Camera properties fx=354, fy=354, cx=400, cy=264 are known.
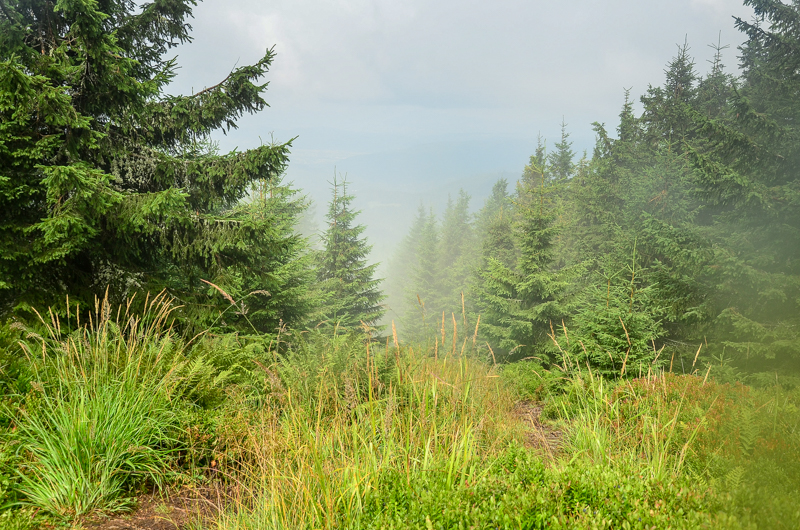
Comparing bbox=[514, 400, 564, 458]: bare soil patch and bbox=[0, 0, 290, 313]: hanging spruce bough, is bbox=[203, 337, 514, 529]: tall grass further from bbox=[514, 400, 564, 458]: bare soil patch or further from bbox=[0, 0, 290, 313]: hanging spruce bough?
bbox=[0, 0, 290, 313]: hanging spruce bough

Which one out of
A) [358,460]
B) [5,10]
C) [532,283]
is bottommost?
[358,460]

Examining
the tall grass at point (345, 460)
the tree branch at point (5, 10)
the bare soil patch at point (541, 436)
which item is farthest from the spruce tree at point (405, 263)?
the tall grass at point (345, 460)

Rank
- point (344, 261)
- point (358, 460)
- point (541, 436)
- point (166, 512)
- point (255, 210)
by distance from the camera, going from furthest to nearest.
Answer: point (344, 261) → point (255, 210) → point (541, 436) → point (166, 512) → point (358, 460)

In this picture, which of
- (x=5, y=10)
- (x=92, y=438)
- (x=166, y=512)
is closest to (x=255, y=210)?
(x=5, y=10)

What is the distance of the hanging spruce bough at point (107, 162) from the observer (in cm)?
433

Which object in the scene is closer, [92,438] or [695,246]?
[92,438]

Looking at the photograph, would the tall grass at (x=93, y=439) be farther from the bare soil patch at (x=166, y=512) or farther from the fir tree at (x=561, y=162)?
the fir tree at (x=561, y=162)

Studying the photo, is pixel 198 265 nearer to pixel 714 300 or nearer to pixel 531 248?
pixel 531 248

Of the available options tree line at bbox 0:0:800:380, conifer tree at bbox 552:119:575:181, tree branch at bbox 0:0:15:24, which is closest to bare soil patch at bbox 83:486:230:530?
tree line at bbox 0:0:800:380

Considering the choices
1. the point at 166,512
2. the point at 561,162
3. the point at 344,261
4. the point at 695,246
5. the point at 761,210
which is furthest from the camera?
the point at 561,162

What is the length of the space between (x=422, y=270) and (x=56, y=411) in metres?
41.6

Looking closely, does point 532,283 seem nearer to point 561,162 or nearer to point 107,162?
point 107,162

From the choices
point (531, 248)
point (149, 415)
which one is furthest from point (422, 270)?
point (149, 415)

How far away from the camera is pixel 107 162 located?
19.1 feet
